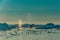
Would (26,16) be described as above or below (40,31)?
above

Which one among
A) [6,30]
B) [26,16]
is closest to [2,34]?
[6,30]

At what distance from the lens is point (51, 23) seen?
2.16m

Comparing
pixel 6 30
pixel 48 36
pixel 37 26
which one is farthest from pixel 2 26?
pixel 48 36

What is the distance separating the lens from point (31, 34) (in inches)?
84.0

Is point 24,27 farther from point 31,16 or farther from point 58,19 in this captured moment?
point 58,19

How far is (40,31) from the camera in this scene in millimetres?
2148

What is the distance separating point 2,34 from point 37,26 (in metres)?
0.46

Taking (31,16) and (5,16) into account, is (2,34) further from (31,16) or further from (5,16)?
(31,16)

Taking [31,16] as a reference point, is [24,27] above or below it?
below

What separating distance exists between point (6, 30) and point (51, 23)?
579mm

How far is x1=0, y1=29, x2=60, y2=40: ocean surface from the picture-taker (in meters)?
2.11

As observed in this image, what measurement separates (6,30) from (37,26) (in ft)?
1.30

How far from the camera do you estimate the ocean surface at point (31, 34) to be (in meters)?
2.11

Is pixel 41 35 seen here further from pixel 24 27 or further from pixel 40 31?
pixel 24 27
